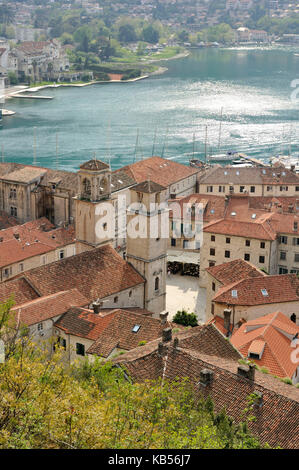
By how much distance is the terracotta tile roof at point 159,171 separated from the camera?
4056 cm

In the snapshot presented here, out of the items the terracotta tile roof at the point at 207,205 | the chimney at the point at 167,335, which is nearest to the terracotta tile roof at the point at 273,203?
the terracotta tile roof at the point at 207,205

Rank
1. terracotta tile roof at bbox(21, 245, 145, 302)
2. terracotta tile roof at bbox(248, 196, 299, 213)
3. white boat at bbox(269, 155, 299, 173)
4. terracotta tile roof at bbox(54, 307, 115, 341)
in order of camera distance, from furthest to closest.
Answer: white boat at bbox(269, 155, 299, 173) < terracotta tile roof at bbox(248, 196, 299, 213) < terracotta tile roof at bbox(21, 245, 145, 302) < terracotta tile roof at bbox(54, 307, 115, 341)

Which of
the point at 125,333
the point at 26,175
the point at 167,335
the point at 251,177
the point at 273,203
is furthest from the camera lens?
the point at 251,177

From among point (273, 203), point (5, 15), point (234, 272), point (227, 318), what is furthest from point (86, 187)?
point (5, 15)

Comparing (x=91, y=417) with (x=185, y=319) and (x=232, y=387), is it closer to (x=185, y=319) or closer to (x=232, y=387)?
(x=232, y=387)

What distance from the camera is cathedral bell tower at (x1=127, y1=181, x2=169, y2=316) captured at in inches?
971

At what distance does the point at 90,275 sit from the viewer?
23641 millimetres

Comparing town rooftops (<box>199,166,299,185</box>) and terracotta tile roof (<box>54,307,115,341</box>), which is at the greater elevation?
terracotta tile roof (<box>54,307,115,341</box>)

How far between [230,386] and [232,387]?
0.15ft

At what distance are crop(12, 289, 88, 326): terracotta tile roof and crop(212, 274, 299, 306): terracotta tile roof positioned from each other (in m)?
4.80

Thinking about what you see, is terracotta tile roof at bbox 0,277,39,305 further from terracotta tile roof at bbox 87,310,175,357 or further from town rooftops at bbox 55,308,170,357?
terracotta tile roof at bbox 87,310,175,357

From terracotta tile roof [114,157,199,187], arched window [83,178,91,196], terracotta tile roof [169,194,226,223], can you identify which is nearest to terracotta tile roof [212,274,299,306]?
arched window [83,178,91,196]

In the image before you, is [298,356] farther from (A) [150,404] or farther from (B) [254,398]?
(A) [150,404]
